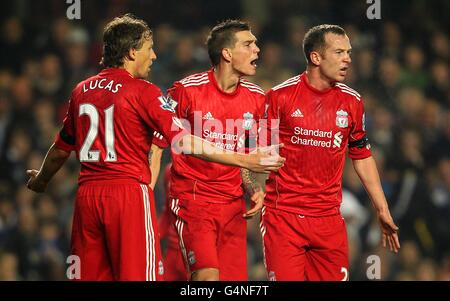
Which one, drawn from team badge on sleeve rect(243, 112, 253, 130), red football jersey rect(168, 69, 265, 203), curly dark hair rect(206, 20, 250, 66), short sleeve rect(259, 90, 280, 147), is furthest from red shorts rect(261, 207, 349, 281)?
curly dark hair rect(206, 20, 250, 66)

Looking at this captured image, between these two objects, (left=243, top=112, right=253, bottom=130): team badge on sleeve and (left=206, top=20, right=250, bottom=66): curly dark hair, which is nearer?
(left=243, top=112, right=253, bottom=130): team badge on sleeve

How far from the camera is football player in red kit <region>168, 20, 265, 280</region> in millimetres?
6496

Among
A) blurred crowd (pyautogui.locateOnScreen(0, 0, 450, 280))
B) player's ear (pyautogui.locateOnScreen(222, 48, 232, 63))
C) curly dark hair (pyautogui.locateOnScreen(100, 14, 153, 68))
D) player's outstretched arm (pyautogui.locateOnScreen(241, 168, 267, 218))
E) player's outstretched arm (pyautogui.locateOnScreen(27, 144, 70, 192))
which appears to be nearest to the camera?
curly dark hair (pyautogui.locateOnScreen(100, 14, 153, 68))

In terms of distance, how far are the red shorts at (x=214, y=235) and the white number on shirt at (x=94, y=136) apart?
1.10 metres

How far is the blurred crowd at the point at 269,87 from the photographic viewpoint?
9.67m

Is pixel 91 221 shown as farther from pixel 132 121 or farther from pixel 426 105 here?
pixel 426 105

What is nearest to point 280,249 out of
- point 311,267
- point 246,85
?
point 311,267

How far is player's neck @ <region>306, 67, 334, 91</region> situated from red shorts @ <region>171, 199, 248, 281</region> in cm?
95

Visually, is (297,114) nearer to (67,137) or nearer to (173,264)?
(67,137)

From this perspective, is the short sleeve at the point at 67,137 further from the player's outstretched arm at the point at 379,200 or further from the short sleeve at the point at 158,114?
the player's outstretched arm at the point at 379,200

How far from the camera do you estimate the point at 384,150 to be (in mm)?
10555

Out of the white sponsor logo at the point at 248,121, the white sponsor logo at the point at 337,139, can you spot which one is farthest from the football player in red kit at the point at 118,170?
the white sponsor logo at the point at 337,139

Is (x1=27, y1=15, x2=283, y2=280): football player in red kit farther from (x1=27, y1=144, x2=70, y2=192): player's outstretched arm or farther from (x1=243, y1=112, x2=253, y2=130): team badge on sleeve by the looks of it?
(x1=243, y1=112, x2=253, y2=130): team badge on sleeve

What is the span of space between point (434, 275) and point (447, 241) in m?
0.56
